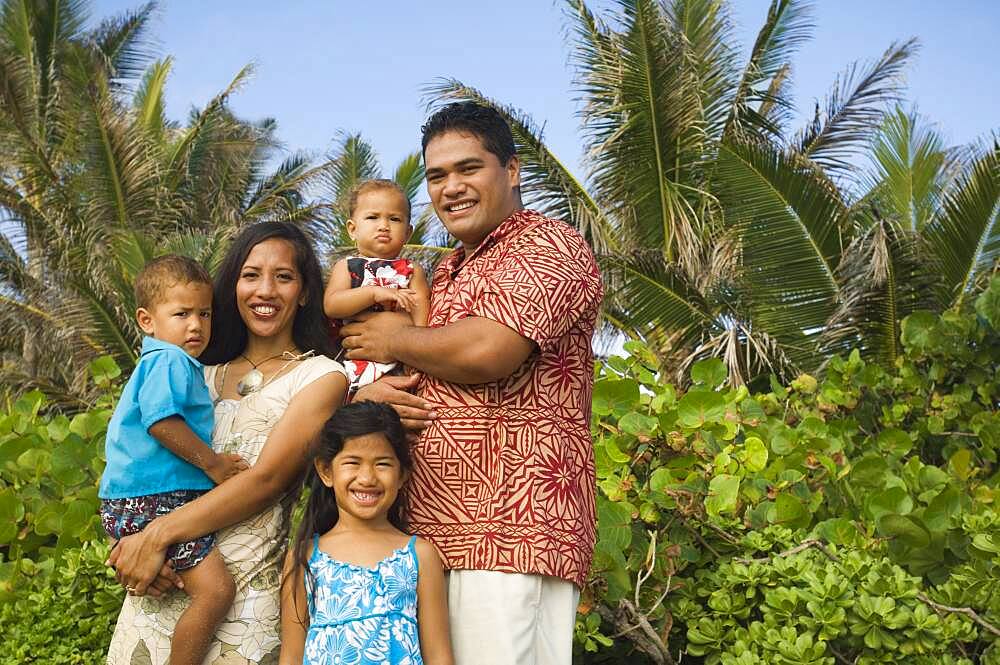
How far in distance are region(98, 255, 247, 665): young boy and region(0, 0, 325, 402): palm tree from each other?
33.4 ft

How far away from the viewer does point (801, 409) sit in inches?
229

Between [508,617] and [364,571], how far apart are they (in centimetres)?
35

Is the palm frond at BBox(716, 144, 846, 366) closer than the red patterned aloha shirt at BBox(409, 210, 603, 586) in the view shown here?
No

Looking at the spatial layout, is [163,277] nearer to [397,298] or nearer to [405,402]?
[397,298]

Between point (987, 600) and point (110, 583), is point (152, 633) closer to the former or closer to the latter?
point (110, 583)

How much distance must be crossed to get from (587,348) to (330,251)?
40.5 ft

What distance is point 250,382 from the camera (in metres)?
2.73

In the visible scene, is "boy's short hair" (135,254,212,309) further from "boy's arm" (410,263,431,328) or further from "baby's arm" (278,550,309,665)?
"baby's arm" (278,550,309,665)

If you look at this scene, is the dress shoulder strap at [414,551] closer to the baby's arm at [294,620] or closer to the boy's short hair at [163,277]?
the baby's arm at [294,620]

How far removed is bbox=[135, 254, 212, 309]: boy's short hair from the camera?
8.89 feet

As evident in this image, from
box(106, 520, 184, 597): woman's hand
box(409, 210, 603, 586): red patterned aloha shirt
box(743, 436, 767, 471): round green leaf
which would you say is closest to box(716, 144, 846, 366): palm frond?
box(743, 436, 767, 471): round green leaf

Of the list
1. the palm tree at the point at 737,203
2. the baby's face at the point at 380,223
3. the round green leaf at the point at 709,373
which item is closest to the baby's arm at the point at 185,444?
the baby's face at the point at 380,223

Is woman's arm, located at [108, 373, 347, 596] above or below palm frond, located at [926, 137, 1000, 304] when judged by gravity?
below

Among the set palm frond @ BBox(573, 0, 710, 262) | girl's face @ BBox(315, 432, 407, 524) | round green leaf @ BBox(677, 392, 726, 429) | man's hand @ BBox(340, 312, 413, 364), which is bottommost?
girl's face @ BBox(315, 432, 407, 524)
